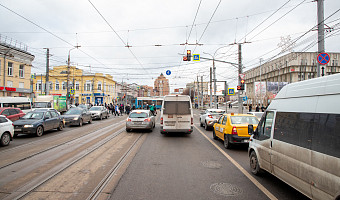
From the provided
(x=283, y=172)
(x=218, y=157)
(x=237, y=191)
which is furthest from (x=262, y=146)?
(x=218, y=157)

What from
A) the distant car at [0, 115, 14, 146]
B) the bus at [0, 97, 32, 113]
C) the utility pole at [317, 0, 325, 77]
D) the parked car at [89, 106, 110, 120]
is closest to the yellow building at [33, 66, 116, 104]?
the parked car at [89, 106, 110, 120]

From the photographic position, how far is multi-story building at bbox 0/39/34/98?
2636 centimetres

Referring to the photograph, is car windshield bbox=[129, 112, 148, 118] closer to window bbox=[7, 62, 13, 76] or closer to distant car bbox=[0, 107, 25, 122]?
distant car bbox=[0, 107, 25, 122]

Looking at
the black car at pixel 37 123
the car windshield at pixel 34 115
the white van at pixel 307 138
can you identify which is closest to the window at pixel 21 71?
the black car at pixel 37 123

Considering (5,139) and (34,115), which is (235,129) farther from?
(34,115)

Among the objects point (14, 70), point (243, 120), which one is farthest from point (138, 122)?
point (14, 70)

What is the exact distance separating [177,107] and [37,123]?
800 centimetres

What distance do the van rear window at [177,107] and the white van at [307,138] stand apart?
696 centimetres

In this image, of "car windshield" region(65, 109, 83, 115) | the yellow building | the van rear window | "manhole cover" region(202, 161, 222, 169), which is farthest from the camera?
the yellow building

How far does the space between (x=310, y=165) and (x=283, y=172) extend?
84 centimetres

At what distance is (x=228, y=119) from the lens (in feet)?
27.7

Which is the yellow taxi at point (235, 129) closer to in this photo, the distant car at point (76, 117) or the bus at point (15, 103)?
the distant car at point (76, 117)

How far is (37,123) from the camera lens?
448 inches

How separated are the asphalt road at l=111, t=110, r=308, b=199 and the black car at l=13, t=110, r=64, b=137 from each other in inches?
296
